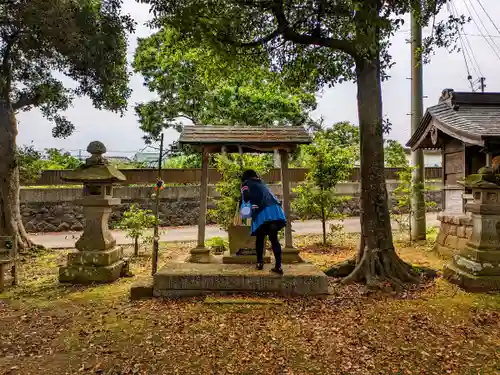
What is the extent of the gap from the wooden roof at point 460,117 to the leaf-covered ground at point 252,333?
4.08 m

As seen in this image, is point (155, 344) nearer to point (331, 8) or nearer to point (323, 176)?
point (331, 8)

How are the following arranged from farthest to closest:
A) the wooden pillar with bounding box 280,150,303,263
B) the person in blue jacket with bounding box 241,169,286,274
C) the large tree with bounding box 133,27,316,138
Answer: the large tree with bounding box 133,27,316,138, the wooden pillar with bounding box 280,150,303,263, the person in blue jacket with bounding box 241,169,286,274

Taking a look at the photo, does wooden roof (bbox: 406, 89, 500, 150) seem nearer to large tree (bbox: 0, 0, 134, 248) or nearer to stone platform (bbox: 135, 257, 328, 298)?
stone platform (bbox: 135, 257, 328, 298)

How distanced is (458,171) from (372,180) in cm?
407

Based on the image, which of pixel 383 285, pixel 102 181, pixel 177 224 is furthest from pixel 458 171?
pixel 177 224

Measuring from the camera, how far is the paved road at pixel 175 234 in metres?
12.8

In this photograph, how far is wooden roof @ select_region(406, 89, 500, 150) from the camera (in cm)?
890

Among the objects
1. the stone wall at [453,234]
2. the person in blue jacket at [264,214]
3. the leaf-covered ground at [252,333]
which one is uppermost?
the person in blue jacket at [264,214]

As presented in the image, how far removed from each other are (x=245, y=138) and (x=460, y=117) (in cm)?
592

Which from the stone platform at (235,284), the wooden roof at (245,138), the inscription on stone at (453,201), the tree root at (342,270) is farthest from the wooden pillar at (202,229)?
the inscription on stone at (453,201)

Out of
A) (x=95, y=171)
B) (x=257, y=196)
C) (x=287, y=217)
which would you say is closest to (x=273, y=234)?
(x=257, y=196)

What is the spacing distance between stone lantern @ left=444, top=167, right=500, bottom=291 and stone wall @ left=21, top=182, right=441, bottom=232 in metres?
10.0

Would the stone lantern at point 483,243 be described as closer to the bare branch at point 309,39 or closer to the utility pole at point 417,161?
the bare branch at point 309,39

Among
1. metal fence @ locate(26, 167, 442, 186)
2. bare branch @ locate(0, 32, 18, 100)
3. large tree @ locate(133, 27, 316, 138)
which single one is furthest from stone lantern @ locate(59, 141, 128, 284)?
large tree @ locate(133, 27, 316, 138)
